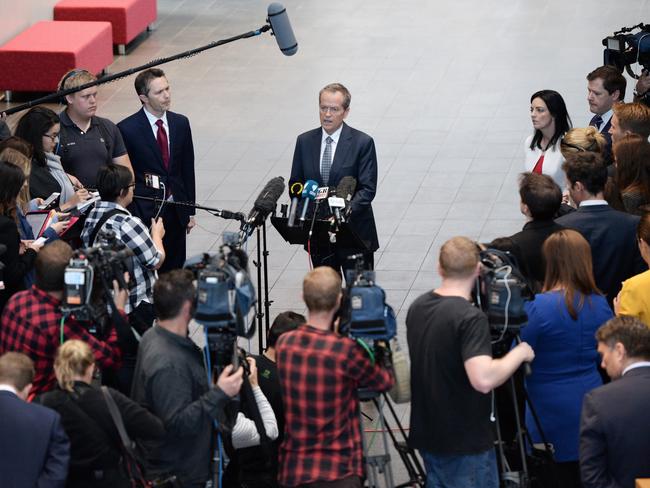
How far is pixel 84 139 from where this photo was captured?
329 inches

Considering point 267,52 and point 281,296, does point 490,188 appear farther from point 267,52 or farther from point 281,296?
point 267,52

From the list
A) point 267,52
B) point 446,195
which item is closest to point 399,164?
point 446,195

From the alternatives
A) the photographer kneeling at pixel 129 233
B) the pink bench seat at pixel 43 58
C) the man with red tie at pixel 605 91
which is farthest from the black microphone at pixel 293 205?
the pink bench seat at pixel 43 58

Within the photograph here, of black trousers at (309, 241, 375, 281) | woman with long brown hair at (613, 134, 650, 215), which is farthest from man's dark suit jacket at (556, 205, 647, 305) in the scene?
black trousers at (309, 241, 375, 281)

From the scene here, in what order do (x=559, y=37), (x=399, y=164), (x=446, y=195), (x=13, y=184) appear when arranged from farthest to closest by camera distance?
(x=559, y=37) → (x=399, y=164) → (x=446, y=195) → (x=13, y=184)

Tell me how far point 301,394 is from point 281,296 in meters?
4.01

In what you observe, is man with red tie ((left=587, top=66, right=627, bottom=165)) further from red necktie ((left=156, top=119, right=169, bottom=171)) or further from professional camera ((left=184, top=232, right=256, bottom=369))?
professional camera ((left=184, top=232, right=256, bottom=369))

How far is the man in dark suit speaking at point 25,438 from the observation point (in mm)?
5074

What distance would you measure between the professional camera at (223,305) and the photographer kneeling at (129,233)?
1.37 meters

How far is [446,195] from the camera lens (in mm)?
11000

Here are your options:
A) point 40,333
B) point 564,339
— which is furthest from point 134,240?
point 564,339

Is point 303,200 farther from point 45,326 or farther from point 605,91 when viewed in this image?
point 605,91

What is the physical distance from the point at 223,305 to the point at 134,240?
1.71 m

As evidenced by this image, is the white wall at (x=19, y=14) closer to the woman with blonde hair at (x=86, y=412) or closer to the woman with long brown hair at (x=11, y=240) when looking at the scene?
the woman with long brown hair at (x=11, y=240)
